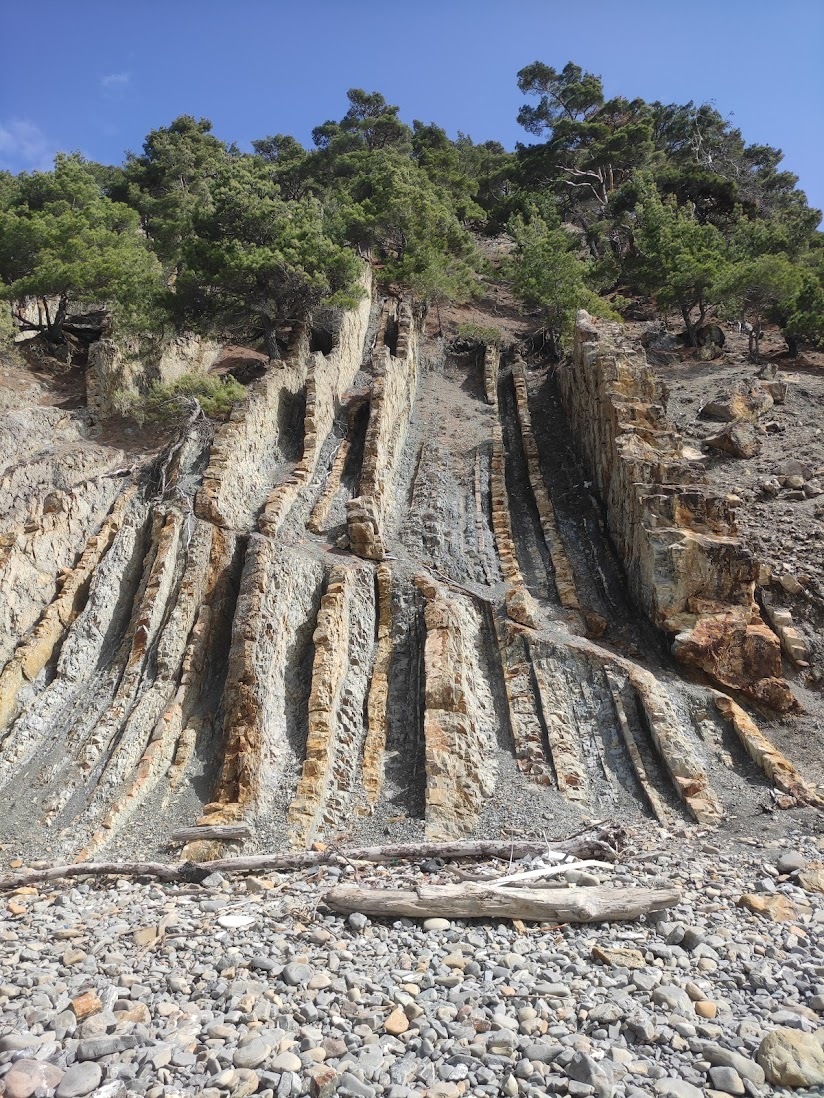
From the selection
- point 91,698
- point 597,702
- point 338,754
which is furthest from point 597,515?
point 91,698

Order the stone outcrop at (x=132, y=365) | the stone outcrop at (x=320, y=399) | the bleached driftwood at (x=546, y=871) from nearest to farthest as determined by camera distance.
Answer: the bleached driftwood at (x=546, y=871), the stone outcrop at (x=320, y=399), the stone outcrop at (x=132, y=365)

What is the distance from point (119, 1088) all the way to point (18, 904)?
4.25m

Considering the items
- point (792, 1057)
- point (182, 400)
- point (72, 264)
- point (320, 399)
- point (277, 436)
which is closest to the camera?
point (792, 1057)

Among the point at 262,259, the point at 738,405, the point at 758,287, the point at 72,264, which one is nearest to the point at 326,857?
the point at 262,259

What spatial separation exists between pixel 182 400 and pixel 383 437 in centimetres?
625

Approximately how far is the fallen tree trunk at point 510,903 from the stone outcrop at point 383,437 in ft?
29.1

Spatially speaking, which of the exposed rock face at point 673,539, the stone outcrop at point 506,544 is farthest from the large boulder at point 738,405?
the stone outcrop at point 506,544

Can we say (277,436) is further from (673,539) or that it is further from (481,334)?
(481,334)

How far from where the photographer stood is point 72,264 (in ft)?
71.4

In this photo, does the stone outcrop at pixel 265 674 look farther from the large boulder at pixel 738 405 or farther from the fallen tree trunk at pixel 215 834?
the large boulder at pixel 738 405

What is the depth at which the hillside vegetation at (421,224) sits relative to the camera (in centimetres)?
2173

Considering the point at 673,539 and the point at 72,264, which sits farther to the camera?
the point at 72,264

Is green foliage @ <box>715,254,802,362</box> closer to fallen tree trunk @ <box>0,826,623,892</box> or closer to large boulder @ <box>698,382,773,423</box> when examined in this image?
large boulder @ <box>698,382,773,423</box>

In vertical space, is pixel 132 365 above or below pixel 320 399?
above
